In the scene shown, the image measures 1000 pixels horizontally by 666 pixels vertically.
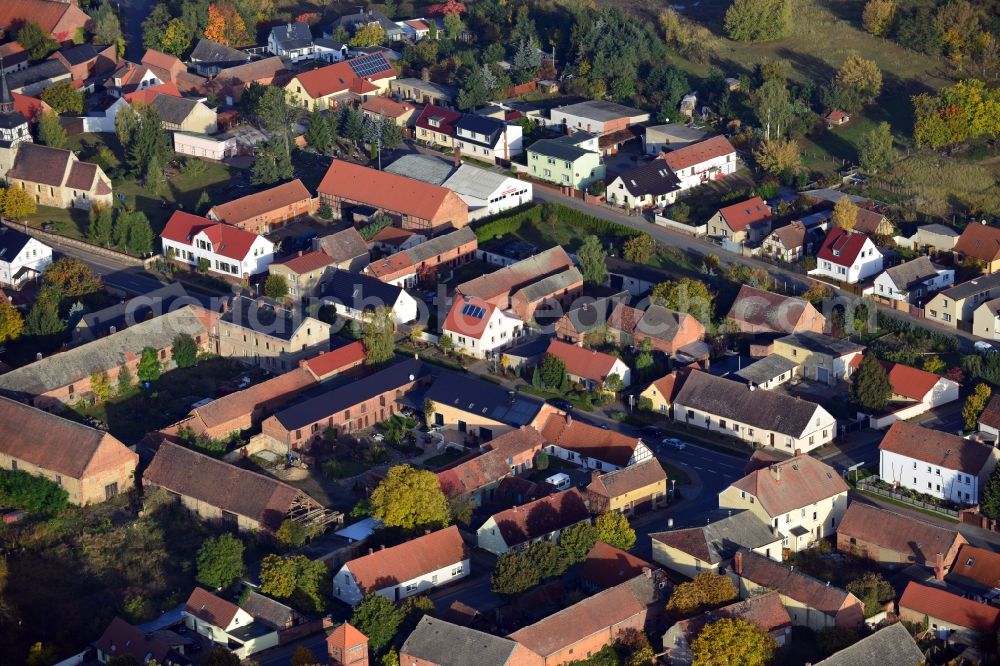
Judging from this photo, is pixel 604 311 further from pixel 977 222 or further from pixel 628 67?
pixel 628 67

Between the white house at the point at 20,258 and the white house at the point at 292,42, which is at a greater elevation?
the white house at the point at 20,258

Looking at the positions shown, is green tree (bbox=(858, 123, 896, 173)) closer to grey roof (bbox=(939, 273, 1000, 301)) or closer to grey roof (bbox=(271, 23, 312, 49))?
grey roof (bbox=(939, 273, 1000, 301))

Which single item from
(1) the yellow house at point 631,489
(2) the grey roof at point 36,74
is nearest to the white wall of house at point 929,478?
(1) the yellow house at point 631,489

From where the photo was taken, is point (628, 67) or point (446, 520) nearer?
point (446, 520)

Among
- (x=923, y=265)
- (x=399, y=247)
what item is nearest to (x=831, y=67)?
(x=923, y=265)

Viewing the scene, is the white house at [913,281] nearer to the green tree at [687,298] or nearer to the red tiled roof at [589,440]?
the green tree at [687,298]

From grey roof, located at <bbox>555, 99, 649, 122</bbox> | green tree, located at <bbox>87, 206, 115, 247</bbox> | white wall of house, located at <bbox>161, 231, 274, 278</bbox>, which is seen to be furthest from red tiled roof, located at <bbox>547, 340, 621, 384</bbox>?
grey roof, located at <bbox>555, 99, 649, 122</bbox>
